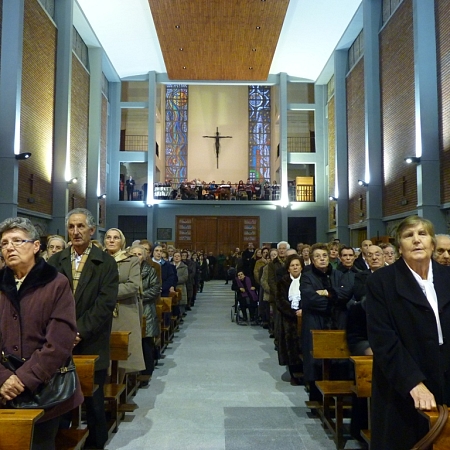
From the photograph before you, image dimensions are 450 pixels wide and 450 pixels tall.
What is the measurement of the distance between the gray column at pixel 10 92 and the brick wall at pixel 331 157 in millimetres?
12316

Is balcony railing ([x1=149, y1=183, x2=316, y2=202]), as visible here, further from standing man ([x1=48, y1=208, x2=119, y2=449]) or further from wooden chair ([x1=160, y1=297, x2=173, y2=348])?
standing man ([x1=48, y1=208, x2=119, y2=449])

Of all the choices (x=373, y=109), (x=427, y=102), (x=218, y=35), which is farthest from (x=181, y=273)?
(x=218, y=35)

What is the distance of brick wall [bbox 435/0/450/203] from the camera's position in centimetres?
1091

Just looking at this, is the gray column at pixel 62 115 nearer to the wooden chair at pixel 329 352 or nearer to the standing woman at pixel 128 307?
the standing woman at pixel 128 307

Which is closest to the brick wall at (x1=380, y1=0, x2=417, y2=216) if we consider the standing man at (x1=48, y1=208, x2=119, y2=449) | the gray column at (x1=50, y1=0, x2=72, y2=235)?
the gray column at (x1=50, y1=0, x2=72, y2=235)

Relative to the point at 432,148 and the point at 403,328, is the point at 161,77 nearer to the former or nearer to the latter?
the point at 432,148

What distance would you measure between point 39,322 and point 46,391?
0.30m

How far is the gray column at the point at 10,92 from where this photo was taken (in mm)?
11352

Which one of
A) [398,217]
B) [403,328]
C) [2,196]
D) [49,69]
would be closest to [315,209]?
[398,217]

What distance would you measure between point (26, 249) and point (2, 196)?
32.7 feet

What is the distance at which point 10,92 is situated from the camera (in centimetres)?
1146

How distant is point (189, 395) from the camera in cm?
495

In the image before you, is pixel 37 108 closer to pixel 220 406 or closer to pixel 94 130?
pixel 94 130

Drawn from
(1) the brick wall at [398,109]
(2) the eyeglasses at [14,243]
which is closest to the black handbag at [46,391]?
(2) the eyeglasses at [14,243]
